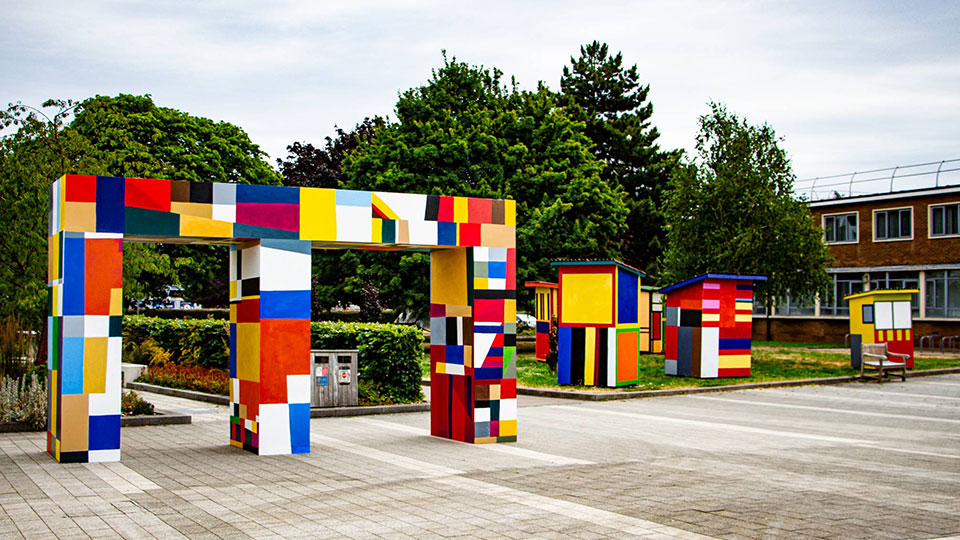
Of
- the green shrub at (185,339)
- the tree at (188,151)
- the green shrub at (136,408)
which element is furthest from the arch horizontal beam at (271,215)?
the tree at (188,151)

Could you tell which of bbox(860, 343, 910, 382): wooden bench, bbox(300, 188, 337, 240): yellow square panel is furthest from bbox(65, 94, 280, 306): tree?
bbox(300, 188, 337, 240): yellow square panel

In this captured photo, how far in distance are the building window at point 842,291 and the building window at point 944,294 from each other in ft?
13.2

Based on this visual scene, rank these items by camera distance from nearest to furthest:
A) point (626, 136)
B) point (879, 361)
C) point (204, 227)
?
1. point (204, 227)
2. point (879, 361)
3. point (626, 136)

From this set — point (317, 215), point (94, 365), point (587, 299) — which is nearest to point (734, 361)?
point (587, 299)

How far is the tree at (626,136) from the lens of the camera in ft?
181

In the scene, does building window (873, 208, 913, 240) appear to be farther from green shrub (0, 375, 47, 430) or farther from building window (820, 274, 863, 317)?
green shrub (0, 375, 47, 430)

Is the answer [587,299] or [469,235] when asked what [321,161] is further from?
[469,235]

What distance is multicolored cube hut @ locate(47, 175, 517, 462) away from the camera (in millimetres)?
10086

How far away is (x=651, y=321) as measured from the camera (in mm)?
31062

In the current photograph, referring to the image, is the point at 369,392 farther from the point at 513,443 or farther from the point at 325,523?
the point at 325,523

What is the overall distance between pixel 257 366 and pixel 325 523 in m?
4.07

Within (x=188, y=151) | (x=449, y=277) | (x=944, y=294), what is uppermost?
(x=188, y=151)

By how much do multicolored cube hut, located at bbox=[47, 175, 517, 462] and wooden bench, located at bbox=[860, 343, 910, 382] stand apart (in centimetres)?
1429

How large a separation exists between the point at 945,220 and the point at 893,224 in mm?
2593
